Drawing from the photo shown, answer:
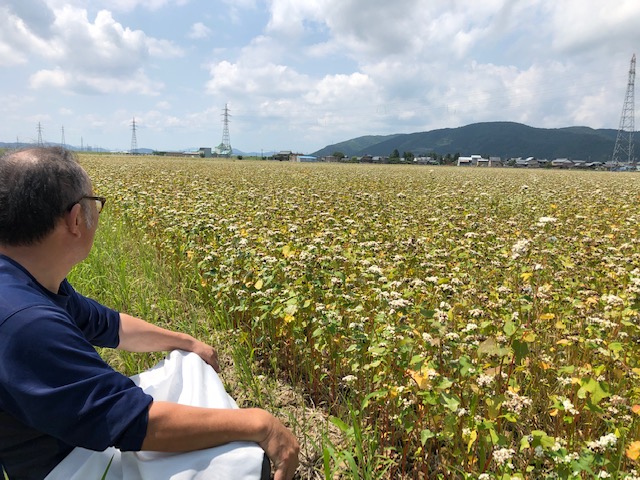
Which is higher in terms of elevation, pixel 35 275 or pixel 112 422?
pixel 35 275

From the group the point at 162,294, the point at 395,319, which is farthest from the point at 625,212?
the point at 162,294

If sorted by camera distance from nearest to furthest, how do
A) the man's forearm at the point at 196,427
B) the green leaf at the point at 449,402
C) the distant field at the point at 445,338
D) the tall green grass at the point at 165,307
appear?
the man's forearm at the point at 196,427 → the green leaf at the point at 449,402 → the distant field at the point at 445,338 → the tall green grass at the point at 165,307

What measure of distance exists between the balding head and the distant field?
1.77 meters

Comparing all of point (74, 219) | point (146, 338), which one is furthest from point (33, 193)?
point (146, 338)

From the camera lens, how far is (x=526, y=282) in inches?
163

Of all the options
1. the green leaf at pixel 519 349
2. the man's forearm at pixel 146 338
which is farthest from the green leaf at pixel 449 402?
the man's forearm at pixel 146 338

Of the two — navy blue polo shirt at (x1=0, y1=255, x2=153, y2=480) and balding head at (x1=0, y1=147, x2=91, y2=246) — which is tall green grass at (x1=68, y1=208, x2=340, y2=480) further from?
balding head at (x1=0, y1=147, x2=91, y2=246)

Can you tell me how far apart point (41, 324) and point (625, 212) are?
10816 mm

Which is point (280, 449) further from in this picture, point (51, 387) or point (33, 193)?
point (33, 193)

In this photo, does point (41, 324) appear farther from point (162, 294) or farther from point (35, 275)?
point (162, 294)

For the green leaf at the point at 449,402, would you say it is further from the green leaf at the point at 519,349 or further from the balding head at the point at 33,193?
the balding head at the point at 33,193

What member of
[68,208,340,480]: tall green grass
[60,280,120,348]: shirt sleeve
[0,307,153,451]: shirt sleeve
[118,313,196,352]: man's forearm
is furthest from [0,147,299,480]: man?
[68,208,340,480]: tall green grass

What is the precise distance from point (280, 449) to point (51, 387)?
39.9 inches

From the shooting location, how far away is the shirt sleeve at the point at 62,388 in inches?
57.8
